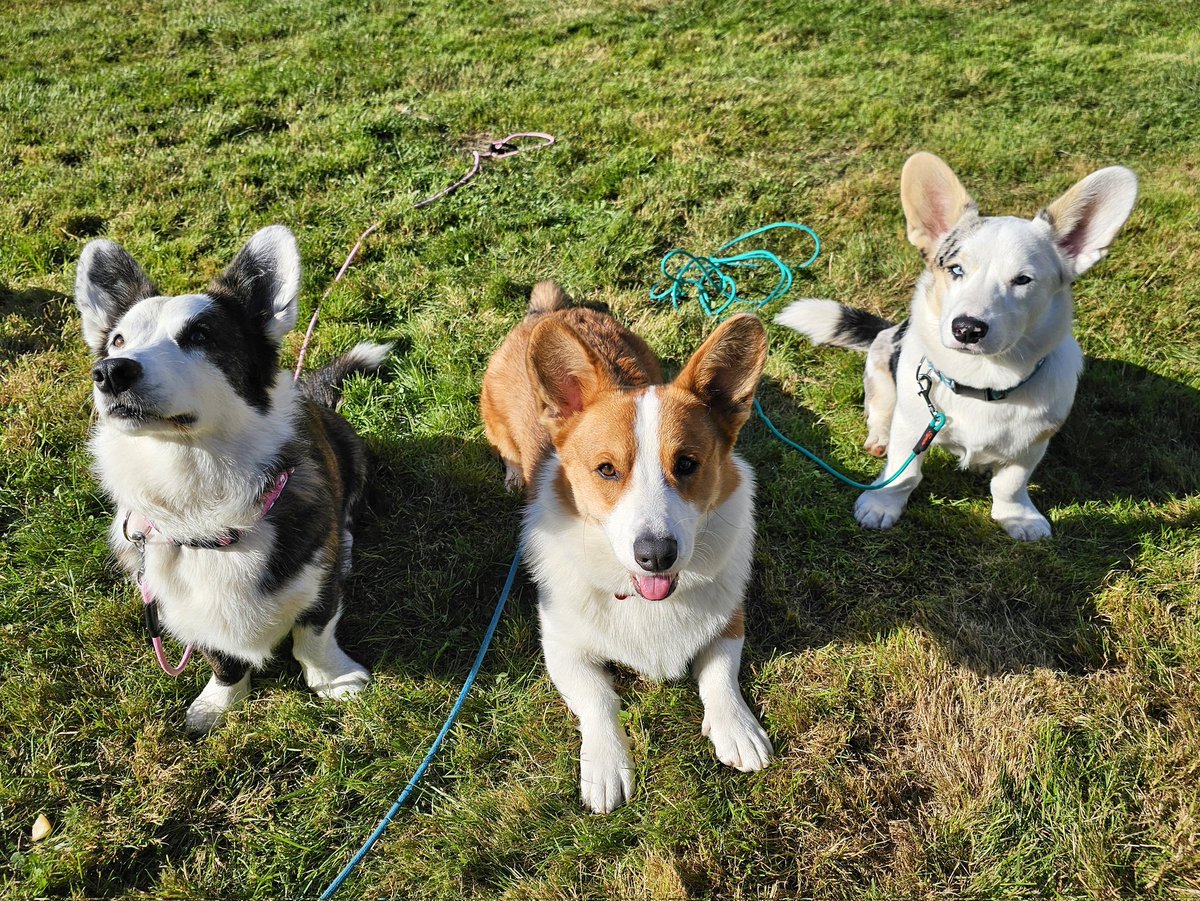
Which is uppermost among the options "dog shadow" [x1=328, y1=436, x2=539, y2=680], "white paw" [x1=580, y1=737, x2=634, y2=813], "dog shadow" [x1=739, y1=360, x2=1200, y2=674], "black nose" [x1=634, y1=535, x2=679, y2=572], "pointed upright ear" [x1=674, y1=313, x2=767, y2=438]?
"pointed upright ear" [x1=674, y1=313, x2=767, y2=438]

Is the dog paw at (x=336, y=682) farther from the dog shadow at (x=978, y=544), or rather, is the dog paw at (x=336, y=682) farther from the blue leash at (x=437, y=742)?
the dog shadow at (x=978, y=544)

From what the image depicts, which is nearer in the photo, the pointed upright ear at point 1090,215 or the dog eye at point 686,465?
the dog eye at point 686,465

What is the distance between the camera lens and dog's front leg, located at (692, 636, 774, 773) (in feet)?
7.64

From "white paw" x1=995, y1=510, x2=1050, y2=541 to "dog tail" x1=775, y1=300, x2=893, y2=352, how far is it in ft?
3.74

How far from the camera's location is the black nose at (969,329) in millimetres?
2518

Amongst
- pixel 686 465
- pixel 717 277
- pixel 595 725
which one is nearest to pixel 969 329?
pixel 686 465

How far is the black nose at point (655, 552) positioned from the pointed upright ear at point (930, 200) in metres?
1.99

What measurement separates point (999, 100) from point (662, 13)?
3947mm

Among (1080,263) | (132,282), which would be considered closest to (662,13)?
(1080,263)

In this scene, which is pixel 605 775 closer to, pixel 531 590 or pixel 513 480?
pixel 531 590

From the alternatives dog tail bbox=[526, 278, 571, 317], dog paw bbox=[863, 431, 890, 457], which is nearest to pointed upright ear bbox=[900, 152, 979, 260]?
dog paw bbox=[863, 431, 890, 457]

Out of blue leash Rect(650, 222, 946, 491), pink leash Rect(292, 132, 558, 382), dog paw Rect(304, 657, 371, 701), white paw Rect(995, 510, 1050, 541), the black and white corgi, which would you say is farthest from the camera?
blue leash Rect(650, 222, 946, 491)

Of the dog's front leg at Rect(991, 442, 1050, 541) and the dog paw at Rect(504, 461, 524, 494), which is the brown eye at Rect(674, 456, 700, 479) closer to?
the dog paw at Rect(504, 461, 524, 494)

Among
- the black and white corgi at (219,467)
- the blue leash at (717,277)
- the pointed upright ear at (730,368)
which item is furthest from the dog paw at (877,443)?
the black and white corgi at (219,467)
